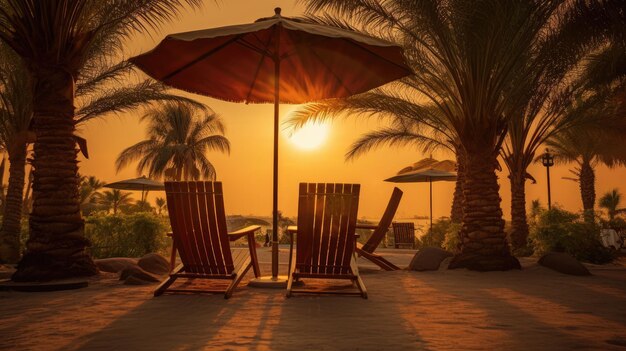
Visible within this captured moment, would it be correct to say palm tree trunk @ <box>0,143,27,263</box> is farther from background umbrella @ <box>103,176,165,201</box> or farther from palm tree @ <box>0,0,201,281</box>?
background umbrella @ <box>103,176,165,201</box>

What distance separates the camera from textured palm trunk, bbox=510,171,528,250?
13.4 m

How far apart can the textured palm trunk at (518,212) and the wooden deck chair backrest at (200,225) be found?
33.9 ft

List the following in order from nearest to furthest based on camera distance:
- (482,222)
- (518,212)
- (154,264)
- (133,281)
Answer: (133,281)
(154,264)
(482,222)
(518,212)

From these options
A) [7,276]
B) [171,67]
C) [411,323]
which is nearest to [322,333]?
[411,323]

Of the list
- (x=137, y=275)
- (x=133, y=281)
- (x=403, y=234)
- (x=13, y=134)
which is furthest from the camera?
(x=403, y=234)

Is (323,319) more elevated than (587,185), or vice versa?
(587,185)

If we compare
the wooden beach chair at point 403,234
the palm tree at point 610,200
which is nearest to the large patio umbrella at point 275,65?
the wooden beach chair at point 403,234

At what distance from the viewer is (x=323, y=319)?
151 inches

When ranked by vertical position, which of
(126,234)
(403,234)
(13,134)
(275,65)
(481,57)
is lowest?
(126,234)

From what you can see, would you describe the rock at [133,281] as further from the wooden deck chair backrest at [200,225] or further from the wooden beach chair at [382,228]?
the wooden beach chair at [382,228]

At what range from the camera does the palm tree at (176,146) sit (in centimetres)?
2830

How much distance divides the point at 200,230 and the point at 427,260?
177 inches

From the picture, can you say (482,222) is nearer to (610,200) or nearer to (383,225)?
(383,225)

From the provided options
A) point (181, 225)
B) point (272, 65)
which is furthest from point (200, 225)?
point (272, 65)
